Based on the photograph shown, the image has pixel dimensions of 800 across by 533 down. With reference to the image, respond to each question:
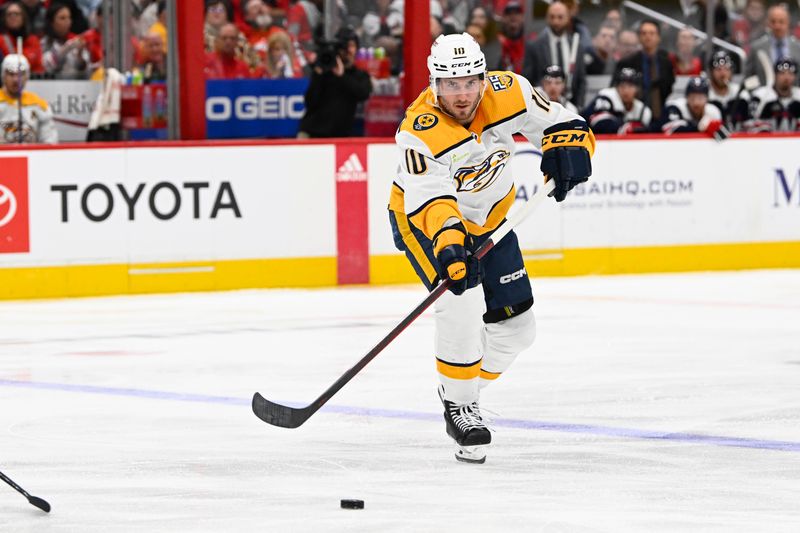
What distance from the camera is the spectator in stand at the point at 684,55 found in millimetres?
12688

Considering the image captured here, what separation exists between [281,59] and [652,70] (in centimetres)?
274

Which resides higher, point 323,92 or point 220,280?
point 323,92

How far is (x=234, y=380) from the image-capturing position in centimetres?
686

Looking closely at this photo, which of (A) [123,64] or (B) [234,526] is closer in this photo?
(B) [234,526]

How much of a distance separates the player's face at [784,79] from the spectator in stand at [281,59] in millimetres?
3492

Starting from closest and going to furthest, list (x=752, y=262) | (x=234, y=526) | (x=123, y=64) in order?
(x=234, y=526) < (x=123, y=64) < (x=752, y=262)

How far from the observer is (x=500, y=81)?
5250mm

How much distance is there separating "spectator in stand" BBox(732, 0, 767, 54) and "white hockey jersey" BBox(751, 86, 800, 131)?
3.78 feet

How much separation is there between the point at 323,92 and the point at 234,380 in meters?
4.51

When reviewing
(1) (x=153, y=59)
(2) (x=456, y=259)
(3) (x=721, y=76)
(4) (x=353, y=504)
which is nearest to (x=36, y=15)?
(1) (x=153, y=59)

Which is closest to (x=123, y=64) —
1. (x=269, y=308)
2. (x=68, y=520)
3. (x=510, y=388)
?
(x=269, y=308)

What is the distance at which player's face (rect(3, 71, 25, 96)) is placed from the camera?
33.6ft

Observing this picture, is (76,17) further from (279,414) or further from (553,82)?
(279,414)

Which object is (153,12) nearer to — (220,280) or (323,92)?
(323,92)
